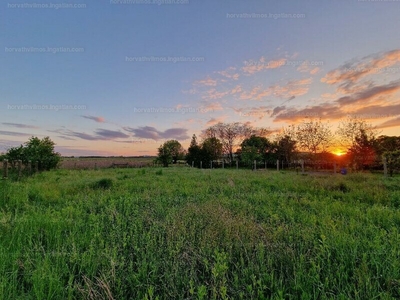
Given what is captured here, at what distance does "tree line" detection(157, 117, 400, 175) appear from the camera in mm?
27938

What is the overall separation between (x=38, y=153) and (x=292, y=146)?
134 feet

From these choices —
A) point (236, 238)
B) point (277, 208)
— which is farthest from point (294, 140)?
point (236, 238)

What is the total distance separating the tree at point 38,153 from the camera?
78.2 ft

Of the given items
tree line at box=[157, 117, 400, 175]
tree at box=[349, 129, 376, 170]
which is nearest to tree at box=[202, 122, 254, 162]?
tree line at box=[157, 117, 400, 175]

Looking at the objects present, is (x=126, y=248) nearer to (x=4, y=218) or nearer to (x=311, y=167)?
(x=4, y=218)

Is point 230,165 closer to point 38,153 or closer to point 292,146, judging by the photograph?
point 292,146

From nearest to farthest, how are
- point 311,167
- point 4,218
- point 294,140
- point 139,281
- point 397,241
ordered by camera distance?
point 139,281 < point 397,241 < point 4,218 < point 311,167 < point 294,140

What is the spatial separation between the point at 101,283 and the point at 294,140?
44723mm

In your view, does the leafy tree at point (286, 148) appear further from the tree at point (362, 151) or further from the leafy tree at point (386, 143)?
the leafy tree at point (386, 143)

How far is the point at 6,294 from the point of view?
2.28 meters

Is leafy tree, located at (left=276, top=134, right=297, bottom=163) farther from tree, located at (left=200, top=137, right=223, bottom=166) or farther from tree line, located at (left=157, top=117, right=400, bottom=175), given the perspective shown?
tree, located at (left=200, top=137, right=223, bottom=166)

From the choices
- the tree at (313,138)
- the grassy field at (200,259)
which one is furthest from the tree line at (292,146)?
the grassy field at (200,259)

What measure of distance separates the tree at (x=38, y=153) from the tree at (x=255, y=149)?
35012 millimetres

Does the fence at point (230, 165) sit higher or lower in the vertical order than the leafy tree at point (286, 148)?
lower
